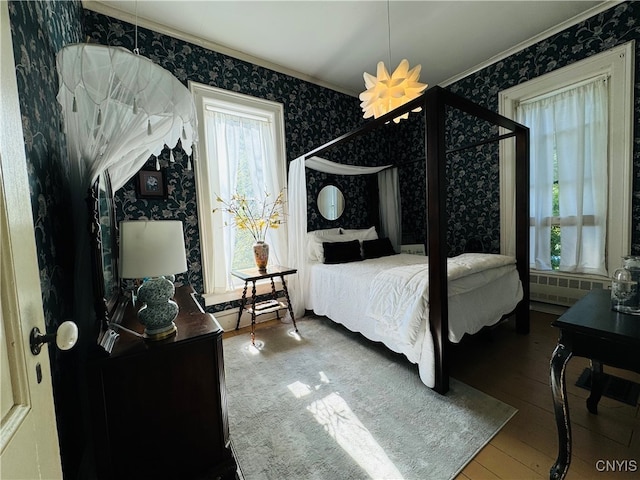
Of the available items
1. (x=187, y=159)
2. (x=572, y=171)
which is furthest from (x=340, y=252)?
(x=572, y=171)

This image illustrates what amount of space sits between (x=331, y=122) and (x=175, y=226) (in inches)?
123

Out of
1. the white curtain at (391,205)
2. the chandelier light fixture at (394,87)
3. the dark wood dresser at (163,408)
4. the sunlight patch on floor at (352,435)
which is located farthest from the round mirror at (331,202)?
the dark wood dresser at (163,408)

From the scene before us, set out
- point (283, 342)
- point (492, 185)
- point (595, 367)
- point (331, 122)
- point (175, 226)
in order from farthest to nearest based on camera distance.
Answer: point (331, 122)
point (492, 185)
point (283, 342)
point (595, 367)
point (175, 226)

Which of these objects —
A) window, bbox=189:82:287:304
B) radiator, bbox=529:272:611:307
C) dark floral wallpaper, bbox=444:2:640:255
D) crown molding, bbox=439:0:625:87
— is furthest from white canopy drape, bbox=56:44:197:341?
radiator, bbox=529:272:611:307

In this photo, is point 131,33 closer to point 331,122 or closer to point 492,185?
point 331,122

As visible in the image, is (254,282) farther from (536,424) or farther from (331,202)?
(536,424)

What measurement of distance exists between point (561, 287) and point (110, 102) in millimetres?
4188

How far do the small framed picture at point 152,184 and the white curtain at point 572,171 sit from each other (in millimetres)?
4044

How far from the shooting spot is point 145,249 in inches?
49.5

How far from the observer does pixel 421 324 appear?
1.90 m

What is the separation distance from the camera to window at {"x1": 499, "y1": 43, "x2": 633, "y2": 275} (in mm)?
2596

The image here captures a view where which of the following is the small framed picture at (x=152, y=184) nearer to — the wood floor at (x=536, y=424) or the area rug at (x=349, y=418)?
the area rug at (x=349, y=418)

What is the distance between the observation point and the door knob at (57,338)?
61 centimetres

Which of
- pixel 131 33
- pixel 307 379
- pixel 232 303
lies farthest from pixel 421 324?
pixel 131 33
